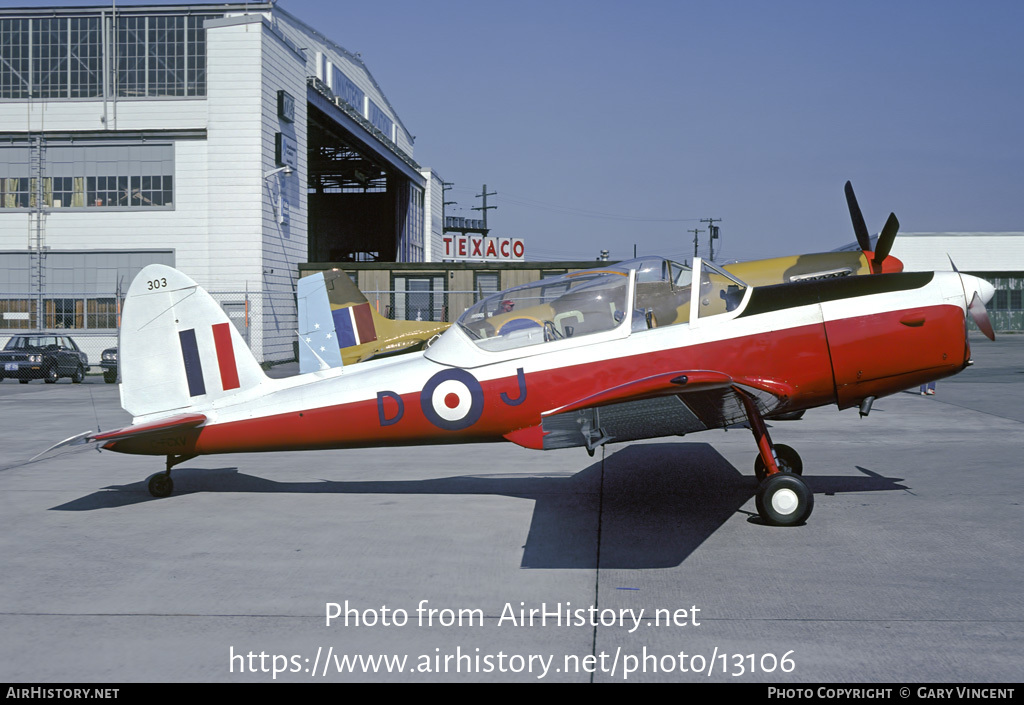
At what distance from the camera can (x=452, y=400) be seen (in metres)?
6.69

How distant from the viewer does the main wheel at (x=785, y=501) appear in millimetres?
6172

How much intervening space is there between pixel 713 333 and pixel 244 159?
80.6 ft

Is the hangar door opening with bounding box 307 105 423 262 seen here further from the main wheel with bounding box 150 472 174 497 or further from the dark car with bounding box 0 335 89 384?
the main wheel with bounding box 150 472 174 497

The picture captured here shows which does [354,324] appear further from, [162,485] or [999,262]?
[999,262]

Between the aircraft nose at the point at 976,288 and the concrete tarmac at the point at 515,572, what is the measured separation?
1.70 m

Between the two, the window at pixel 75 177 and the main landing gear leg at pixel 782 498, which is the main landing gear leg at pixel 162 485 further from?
the window at pixel 75 177

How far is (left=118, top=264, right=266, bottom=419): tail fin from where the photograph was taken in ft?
23.6

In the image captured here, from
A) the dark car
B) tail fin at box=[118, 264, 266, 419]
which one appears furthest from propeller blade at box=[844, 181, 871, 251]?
the dark car

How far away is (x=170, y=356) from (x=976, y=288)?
21.9 feet

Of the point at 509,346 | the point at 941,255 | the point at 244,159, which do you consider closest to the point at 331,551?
the point at 509,346

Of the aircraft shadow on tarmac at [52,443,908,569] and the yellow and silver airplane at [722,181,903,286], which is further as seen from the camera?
the yellow and silver airplane at [722,181,903,286]

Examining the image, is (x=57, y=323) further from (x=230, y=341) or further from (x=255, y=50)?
(x=230, y=341)

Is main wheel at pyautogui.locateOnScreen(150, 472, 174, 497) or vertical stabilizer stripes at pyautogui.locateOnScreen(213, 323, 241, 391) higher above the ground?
vertical stabilizer stripes at pyautogui.locateOnScreen(213, 323, 241, 391)

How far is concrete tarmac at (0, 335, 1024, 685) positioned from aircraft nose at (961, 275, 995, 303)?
66.9 inches
